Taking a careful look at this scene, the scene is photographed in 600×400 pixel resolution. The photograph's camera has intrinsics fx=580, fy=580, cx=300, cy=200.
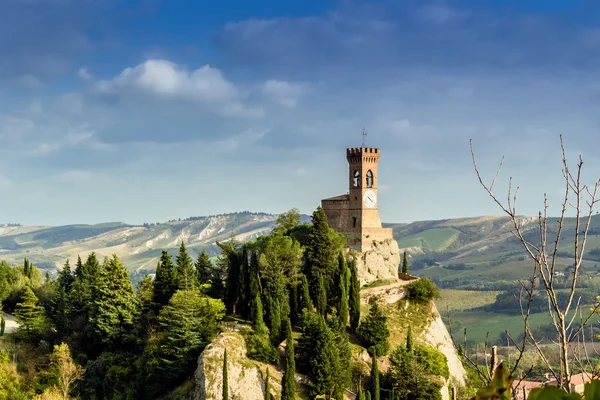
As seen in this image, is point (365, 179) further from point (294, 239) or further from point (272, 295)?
point (272, 295)

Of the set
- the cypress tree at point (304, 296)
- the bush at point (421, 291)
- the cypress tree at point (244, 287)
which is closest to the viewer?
the cypress tree at point (304, 296)

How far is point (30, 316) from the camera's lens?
63469 millimetres

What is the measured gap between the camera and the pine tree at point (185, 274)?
2176 inches

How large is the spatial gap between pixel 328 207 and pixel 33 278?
163 feet

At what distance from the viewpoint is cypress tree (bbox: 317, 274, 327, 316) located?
5503 cm

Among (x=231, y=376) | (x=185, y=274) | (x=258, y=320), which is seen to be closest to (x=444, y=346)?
(x=258, y=320)

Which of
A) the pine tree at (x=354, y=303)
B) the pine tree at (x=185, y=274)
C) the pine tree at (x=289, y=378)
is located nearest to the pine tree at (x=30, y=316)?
the pine tree at (x=185, y=274)

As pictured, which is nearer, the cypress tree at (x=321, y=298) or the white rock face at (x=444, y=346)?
the cypress tree at (x=321, y=298)

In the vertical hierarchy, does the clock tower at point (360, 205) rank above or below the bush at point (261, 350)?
above

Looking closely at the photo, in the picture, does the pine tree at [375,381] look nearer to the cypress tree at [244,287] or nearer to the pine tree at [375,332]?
the pine tree at [375,332]

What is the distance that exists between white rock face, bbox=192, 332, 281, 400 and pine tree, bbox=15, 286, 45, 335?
25.9 m

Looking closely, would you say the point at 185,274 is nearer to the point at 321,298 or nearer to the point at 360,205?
the point at 321,298

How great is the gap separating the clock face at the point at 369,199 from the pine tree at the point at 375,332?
13703 millimetres

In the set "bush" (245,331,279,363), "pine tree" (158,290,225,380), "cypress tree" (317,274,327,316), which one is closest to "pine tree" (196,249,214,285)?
"pine tree" (158,290,225,380)
